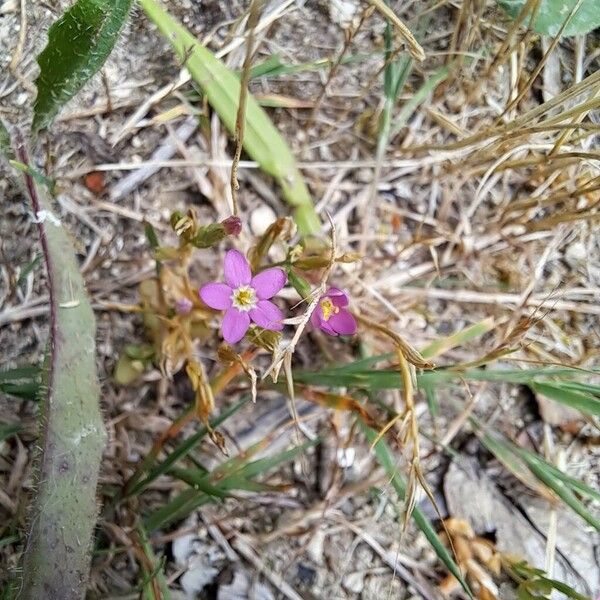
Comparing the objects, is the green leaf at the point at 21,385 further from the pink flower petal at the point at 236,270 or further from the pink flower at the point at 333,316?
the pink flower at the point at 333,316

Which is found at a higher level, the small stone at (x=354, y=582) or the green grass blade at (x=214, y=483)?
the green grass blade at (x=214, y=483)

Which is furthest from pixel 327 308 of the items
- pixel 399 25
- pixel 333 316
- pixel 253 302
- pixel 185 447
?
pixel 399 25

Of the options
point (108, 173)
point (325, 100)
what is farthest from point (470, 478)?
point (108, 173)

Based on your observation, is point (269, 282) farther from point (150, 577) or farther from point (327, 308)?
point (150, 577)

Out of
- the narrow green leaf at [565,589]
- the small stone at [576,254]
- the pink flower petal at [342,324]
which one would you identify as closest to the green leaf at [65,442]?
the pink flower petal at [342,324]

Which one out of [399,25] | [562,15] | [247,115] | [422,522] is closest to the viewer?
[399,25]

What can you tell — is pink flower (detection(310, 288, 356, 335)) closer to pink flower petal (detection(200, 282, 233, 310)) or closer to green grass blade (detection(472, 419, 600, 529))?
pink flower petal (detection(200, 282, 233, 310))

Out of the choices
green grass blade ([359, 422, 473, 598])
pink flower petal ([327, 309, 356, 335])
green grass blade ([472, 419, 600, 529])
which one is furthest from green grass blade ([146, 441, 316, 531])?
green grass blade ([472, 419, 600, 529])

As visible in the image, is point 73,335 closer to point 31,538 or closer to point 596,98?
point 31,538
